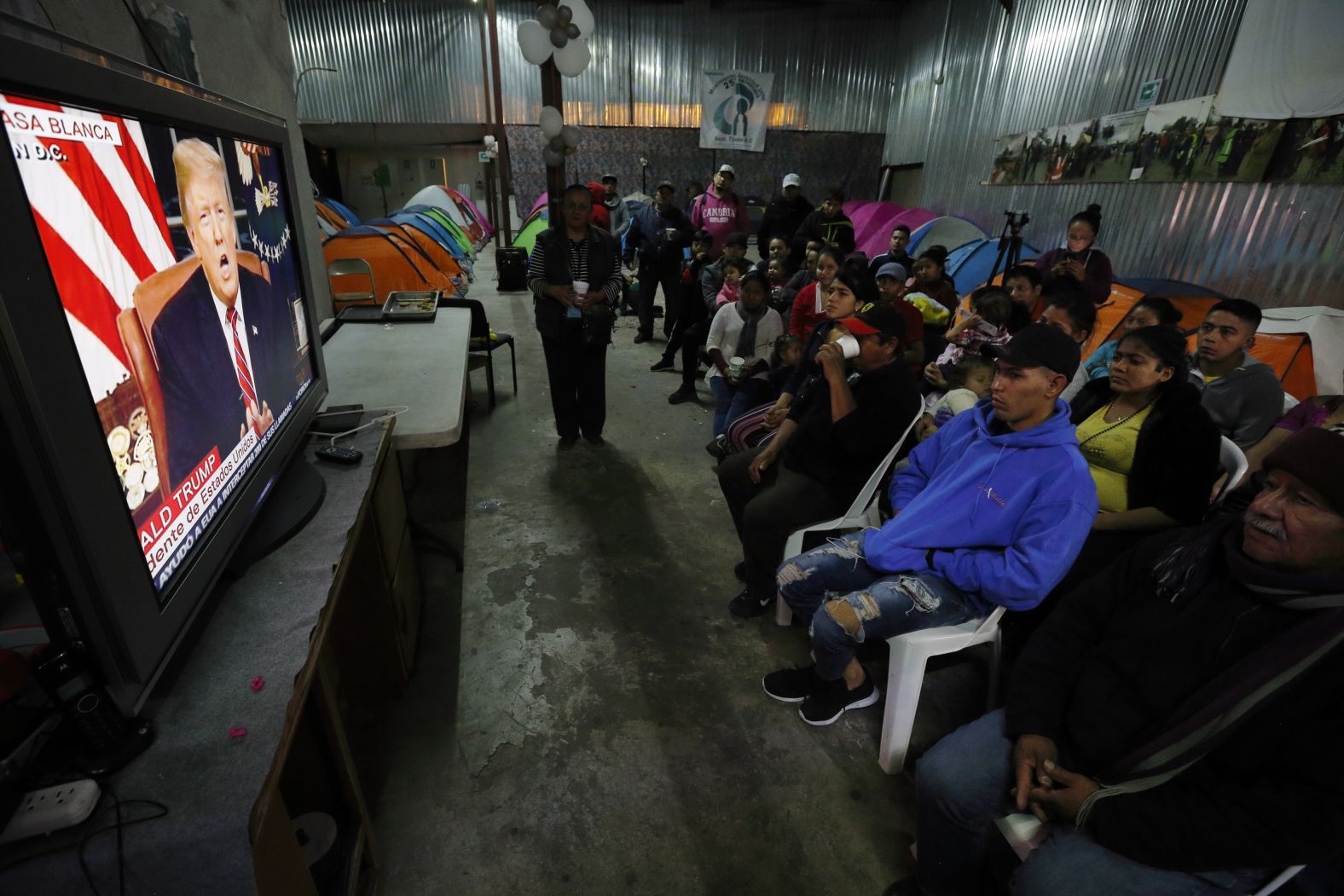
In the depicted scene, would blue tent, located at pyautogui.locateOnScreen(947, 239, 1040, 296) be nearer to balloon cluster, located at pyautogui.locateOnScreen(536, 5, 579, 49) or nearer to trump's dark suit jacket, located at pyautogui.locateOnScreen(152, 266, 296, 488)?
balloon cluster, located at pyautogui.locateOnScreen(536, 5, 579, 49)

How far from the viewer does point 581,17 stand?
4426 millimetres

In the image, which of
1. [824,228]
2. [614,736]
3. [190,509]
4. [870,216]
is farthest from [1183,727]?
[870,216]

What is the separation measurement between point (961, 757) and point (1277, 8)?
5.56 metres

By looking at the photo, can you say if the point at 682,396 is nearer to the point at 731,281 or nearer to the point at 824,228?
the point at 731,281

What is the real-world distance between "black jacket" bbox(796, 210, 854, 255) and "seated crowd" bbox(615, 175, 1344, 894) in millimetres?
3289

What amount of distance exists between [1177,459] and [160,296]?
101 inches

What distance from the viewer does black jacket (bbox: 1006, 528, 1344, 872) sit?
1022 mm

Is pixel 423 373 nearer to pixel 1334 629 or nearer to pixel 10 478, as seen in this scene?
pixel 10 478

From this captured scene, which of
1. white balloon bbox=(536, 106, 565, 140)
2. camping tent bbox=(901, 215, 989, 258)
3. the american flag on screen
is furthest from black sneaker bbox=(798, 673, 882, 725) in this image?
camping tent bbox=(901, 215, 989, 258)

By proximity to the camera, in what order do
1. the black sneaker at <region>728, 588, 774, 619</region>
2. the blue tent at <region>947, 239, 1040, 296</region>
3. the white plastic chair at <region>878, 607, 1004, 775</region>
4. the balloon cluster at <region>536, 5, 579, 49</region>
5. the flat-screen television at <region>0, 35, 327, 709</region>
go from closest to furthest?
the flat-screen television at <region>0, 35, 327, 709</region> < the white plastic chair at <region>878, 607, 1004, 775</region> < the black sneaker at <region>728, 588, 774, 619</region> < the balloon cluster at <region>536, 5, 579, 49</region> < the blue tent at <region>947, 239, 1040, 296</region>

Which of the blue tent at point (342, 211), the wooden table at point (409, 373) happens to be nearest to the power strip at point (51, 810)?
the wooden table at point (409, 373)

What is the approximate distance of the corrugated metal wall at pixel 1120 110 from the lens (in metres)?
4.11

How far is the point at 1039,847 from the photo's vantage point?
48.5 inches

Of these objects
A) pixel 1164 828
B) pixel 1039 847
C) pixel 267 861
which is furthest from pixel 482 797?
pixel 1164 828
